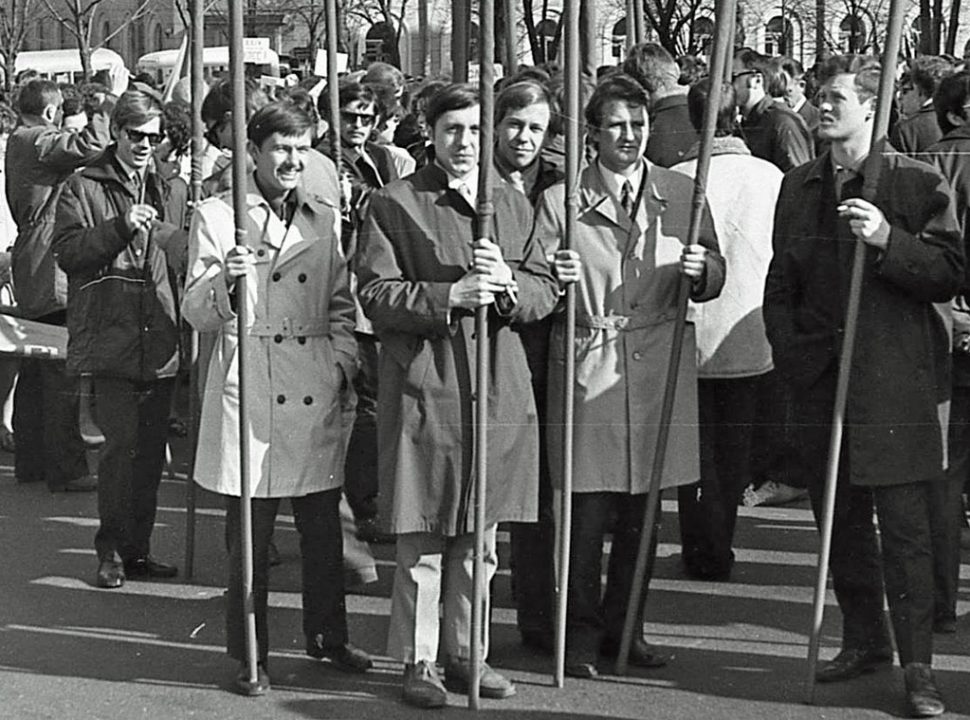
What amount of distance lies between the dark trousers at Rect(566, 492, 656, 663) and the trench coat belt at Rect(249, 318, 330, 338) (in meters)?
0.99

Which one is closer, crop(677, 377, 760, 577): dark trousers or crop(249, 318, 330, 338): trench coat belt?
crop(249, 318, 330, 338): trench coat belt

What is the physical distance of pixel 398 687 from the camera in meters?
5.96

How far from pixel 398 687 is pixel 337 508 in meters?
0.62

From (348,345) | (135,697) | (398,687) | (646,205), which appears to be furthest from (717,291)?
(135,697)

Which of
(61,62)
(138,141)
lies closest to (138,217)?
(138,141)

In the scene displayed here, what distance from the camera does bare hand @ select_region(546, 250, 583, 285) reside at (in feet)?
19.0

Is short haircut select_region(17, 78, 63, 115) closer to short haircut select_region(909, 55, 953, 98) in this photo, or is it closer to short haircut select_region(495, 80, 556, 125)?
short haircut select_region(909, 55, 953, 98)

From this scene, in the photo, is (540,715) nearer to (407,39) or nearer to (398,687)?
(398,687)

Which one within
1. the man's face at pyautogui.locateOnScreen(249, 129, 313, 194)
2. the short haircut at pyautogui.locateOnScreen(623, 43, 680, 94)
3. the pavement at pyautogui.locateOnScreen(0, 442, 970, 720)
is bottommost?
the pavement at pyautogui.locateOnScreen(0, 442, 970, 720)

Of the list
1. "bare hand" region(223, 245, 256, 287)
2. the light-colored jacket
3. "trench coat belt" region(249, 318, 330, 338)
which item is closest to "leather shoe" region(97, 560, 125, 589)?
"trench coat belt" region(249, 318, 330, 338)

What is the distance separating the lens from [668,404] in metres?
5.97

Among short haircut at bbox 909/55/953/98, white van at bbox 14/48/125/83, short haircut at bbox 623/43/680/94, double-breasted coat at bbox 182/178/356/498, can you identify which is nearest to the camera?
double-breasted coat at bbox 182/178/356/498

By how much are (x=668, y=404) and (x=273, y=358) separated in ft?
4.09

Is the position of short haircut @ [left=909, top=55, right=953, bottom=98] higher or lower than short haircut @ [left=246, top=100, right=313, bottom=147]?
higher
